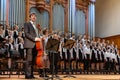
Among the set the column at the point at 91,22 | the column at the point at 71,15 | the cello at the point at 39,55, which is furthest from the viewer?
the column at the point at 91,22

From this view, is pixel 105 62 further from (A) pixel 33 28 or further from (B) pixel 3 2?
(A) pixel 33 28

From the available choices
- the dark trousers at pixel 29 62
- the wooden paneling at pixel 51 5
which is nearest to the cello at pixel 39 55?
the dark trousers at pixel 29 62

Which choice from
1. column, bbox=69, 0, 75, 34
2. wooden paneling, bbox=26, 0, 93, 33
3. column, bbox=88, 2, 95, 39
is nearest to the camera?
wooden paneling, bbox=26, 0, 93, 33

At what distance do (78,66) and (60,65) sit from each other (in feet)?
4.24

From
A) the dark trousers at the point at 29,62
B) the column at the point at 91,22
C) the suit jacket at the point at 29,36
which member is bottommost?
the dark trousers at the point at 29,62

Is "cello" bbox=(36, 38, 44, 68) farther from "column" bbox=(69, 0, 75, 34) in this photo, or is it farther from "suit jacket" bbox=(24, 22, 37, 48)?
"column" bbox=(69, 0, 75, 34)

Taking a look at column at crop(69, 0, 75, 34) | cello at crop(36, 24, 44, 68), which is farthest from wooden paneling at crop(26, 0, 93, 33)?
cello at crop(36, 24, 44, 68)

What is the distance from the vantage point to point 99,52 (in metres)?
10.3

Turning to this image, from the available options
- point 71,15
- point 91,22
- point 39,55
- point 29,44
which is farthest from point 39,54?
point 91,22

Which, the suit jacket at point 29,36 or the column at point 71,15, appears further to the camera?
the column at point 71,15

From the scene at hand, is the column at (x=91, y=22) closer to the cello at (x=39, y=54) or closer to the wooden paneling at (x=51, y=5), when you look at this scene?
the wooden paneling at (x=51, y=5)

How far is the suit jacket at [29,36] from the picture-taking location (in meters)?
5.63

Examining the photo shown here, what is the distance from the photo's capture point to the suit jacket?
5629mm

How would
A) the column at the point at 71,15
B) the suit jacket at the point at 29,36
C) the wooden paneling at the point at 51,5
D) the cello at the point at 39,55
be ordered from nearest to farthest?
the cello at the point at 39,55 → the suit jacket at the point at 29,36 → the wooden paneling at the point at 51,5 → the column at the point at 71,15
